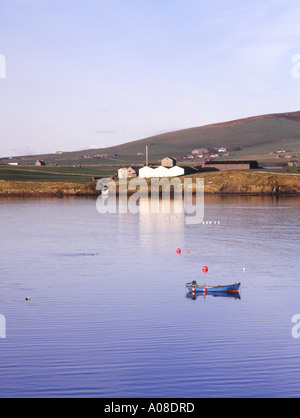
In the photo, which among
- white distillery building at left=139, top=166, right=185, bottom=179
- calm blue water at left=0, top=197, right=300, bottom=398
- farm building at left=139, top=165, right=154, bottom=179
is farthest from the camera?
farm building at left=139, top=165, right=154, bottom=179

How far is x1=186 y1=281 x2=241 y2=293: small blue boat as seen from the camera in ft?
140

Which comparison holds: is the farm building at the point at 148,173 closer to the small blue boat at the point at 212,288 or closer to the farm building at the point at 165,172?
the farm building at the point at 165,172

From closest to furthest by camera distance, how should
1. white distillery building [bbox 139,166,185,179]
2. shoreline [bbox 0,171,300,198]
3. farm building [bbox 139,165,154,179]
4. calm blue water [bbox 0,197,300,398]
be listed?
1. calm blue water [bbox 0,197,300,398]
2. shoreline [bbox 0,171,300,198]
3. white distillery building [bbox 139,166,185,179]
4. farm building [bbox 139,165,154,179]

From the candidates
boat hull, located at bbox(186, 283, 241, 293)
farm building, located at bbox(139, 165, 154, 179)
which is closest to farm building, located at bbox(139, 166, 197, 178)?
farm building, located at bbox(139, 165, 154, 179)

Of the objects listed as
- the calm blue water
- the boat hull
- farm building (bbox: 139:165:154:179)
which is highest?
farm building (bbox: 139:165:154:179)

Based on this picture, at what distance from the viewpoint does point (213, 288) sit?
43438 millimetres

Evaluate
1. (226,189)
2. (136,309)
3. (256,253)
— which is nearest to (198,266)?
(256,253)

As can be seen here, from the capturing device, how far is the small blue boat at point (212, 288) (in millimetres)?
42812

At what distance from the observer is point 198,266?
55.5 meters

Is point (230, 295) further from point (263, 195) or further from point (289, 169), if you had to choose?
point (289, 169)

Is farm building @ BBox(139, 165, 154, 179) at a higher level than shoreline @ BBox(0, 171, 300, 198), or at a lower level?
higher

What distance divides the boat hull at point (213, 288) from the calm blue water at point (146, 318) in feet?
2.05

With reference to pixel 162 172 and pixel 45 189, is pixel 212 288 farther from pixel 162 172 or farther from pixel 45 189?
pixel 162 172

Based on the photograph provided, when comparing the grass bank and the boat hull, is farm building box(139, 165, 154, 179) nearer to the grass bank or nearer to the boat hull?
the grass bank
